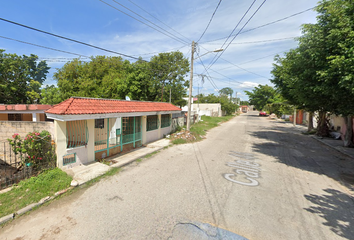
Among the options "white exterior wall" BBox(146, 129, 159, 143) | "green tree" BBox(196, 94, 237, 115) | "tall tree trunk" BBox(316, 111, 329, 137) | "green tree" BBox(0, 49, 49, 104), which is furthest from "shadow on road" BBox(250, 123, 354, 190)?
"green tree" BBox(196, 94, 237, 115)

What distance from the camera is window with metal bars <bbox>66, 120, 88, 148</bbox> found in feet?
20.2

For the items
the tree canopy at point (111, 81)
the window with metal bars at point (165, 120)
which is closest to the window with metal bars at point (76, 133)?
the window with metal bars at point (165, 120)

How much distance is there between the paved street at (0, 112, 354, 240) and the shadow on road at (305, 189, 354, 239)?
20 millimetres

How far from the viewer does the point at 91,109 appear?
668 cm

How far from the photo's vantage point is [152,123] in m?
11.6

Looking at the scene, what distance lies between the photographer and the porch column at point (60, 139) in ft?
18.5

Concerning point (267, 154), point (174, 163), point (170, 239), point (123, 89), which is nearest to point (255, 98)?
point (123, 89)

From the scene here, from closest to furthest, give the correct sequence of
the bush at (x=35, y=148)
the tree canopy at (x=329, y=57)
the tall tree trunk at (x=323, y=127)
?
the tree canopy at (x=329, y=57), the bush at (x=35, y=148), the tall tree trunk at (x=323, y=127)

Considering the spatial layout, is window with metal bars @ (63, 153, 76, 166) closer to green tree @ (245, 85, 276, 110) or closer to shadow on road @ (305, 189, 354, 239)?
shadow on road @ (305, 189, 354, 239)

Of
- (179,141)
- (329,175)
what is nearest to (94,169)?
(179,141)

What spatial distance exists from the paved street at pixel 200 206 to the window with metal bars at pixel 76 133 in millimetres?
2001

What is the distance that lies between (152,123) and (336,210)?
964cm

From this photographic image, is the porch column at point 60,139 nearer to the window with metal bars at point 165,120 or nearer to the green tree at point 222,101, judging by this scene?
the window with metal bars at point 165,120

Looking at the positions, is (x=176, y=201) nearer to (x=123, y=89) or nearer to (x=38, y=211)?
(x=38, y=211)
